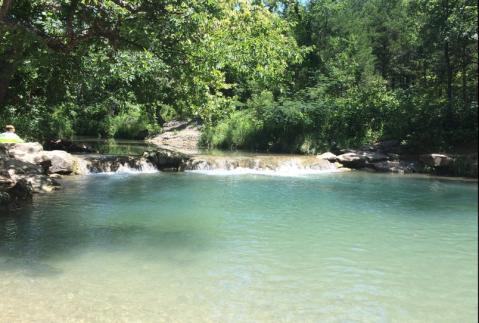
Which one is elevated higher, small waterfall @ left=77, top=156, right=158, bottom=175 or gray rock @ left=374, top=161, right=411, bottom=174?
gray rock @ left=374, top=161, right=411, bottom=174

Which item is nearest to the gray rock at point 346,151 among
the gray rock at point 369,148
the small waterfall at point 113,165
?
the gray rock at point 369,148

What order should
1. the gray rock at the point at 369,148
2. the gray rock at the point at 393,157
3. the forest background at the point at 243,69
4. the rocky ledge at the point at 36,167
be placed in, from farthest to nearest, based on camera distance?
the gray rock at the point at 369,148 < the gray rock at the point at 393,157 < the forest background at the point at 243,69 < the rocky ledge at the point at 36,167

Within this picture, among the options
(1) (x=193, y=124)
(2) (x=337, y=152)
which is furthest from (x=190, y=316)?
(1) (x=193, y=124)

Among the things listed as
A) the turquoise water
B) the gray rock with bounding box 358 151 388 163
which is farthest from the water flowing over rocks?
the turquoise water

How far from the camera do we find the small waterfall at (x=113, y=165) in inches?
610

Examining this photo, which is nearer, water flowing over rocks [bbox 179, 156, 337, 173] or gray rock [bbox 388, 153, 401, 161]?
water flowing over rocks [bbox 179, 156, 337, 173]

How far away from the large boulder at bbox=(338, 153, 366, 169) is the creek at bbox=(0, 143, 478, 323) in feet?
23.3

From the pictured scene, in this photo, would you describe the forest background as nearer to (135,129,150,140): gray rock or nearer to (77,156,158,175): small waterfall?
(135,129,150,140): gray rock

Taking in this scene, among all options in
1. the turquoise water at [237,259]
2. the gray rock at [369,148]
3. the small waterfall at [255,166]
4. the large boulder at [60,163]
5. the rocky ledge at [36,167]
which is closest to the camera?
the turquoise water at [237,259]

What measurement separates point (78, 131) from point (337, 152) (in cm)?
2355

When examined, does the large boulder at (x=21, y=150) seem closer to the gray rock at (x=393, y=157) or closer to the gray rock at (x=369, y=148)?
the gray rock at (x=369, y=148)

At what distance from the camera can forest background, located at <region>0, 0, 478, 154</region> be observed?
992 centimetres

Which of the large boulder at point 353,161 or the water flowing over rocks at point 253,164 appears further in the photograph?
the large boulder at point 353,161

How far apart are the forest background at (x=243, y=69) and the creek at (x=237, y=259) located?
5.89 feet
